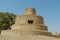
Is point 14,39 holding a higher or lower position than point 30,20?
lower

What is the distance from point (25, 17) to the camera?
2173cm

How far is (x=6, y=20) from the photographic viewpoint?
1480 inches

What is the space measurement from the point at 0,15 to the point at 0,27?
15.7 ft

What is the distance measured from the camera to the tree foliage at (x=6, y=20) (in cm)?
3600

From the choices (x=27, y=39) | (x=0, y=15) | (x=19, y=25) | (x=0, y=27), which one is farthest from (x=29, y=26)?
(x=0, y=15)

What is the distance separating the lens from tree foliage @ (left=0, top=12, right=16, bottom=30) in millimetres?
36003

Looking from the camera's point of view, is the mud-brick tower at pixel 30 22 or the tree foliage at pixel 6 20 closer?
the mud-brick tower at pixel 30 22

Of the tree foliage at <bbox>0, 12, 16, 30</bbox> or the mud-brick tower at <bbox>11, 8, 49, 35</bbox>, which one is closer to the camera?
the mud-brick tower at <bbox>11, 8, 49, 35</bbox>

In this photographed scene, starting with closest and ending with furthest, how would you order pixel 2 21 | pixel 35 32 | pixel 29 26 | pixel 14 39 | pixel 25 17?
pixel 14 39 → pixel 35 32 → pixel 29 26 → pixel 25 17 → pixel 2 21

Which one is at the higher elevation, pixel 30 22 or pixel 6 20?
pixel 6 20

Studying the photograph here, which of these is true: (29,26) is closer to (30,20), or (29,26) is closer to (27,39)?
(30,20)

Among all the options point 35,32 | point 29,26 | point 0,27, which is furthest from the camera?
point 0,27

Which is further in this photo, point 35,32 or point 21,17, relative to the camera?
point 21,17

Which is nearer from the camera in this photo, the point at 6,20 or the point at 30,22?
the point at 30,22
